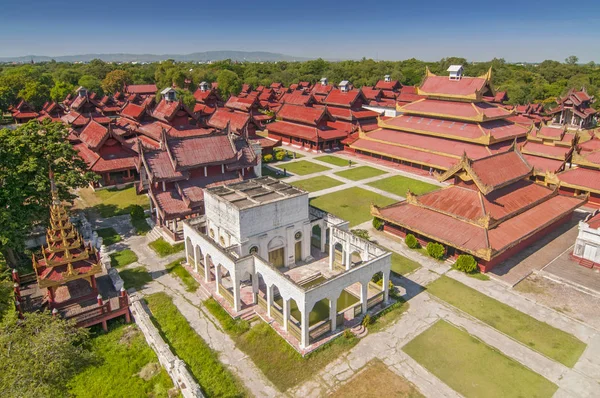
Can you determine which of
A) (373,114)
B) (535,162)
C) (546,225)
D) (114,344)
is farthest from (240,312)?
(373,114)

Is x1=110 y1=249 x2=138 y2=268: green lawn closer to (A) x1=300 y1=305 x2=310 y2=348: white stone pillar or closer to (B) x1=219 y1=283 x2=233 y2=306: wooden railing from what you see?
(B) x1=219 y1=283 x2=233 y2=306: wooden railing

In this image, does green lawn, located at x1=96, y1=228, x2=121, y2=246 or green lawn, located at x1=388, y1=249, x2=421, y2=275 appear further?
green lawn, located at x1=96, y1=228, x2=121, y2=246

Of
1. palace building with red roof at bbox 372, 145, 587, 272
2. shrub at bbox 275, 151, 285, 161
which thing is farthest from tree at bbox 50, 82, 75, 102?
palace building with red roof at bbox 372, 145, 587, 272

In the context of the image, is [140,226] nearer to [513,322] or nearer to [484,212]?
[484,212]

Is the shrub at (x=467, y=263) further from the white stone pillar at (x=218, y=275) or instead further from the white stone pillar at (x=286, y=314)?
the white stone pillar at (x=218, y=275)

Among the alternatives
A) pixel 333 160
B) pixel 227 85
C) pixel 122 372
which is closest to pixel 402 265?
pixel 122 372

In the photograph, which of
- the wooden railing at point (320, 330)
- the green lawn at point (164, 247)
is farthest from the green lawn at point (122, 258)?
the wooden railing at point (320, 330)

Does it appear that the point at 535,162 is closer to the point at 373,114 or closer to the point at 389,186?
the point at 389,186
